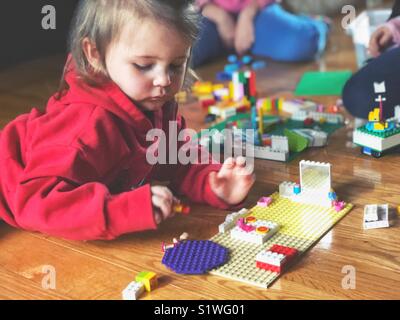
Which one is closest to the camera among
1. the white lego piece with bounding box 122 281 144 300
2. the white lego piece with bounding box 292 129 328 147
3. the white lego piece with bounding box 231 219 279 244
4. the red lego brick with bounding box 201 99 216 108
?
the white lego piece with bounding box 122 281 144 300

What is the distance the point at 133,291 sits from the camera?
859mm

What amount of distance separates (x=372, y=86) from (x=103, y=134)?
2.33 ft

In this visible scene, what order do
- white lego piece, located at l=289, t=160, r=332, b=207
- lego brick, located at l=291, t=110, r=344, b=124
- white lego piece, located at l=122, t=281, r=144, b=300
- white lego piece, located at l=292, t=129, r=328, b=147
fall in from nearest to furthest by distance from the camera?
white lego piece, located at l=122, t=281, r=144, b=300, white lego piece, located at l=289, t=160, r=332, b=207, white lego piece, located at l=292, t=129, r=328, b=147, lego brick, located at l=291, t=110, r=344, b=124

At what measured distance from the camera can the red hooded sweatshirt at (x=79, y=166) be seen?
0.95 metres

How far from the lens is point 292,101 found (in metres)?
1.62

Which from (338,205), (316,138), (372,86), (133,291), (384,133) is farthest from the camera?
(372,86)

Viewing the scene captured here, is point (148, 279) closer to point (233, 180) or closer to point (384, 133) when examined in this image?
point (233, 180)

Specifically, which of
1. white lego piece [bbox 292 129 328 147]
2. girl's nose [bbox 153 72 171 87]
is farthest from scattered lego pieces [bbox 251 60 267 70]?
girl's nose [bbox 153 72 171 87]

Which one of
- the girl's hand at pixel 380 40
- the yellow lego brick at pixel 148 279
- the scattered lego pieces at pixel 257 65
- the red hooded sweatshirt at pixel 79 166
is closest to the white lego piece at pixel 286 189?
the red hooded sweatshirt at pixel 79 166

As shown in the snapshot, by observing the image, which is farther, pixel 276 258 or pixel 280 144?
pixel 280 144

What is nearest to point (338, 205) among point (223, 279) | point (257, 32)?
point (223, 279)

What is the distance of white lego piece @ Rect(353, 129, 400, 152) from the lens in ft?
4.13

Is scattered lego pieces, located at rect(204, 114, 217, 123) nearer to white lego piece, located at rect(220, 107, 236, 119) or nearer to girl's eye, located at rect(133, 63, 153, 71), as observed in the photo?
white lego piece, located at rect(220, 107, 236, 119)

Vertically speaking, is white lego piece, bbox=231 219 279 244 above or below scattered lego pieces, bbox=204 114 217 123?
below
